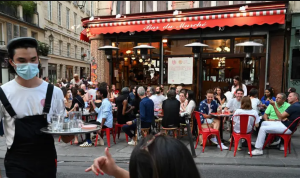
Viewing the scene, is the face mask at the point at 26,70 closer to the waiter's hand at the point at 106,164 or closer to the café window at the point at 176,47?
the waiter's hand at the point at 106,164

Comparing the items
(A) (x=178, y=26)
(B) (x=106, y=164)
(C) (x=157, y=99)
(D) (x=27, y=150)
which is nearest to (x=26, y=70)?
(D) (x=27, y=150)

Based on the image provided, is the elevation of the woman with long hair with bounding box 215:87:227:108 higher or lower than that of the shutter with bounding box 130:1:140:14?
lower

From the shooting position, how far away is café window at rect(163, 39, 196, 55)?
11586 millimetres

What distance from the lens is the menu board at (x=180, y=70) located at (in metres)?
11.4

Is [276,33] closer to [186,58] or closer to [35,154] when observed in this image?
[186,58]

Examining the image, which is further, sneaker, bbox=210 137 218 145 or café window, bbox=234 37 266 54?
café window, bbox=234 37 266 54

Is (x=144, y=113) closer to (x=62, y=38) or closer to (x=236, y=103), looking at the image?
(x=236, y=103)

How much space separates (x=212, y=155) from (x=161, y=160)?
5144 mm

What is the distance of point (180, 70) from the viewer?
11.5 m

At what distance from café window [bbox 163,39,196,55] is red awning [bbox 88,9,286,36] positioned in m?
1.15

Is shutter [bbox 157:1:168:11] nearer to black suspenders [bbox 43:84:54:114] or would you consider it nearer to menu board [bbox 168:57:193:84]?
menu board [bbox 168:57:193:84]

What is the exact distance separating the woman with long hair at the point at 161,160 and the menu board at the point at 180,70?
34.0 feet

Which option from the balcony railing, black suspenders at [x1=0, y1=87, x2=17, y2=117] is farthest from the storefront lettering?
A: the balcony railing

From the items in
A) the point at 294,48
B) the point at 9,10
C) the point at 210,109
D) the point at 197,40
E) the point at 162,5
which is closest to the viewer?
the point at 210,109
